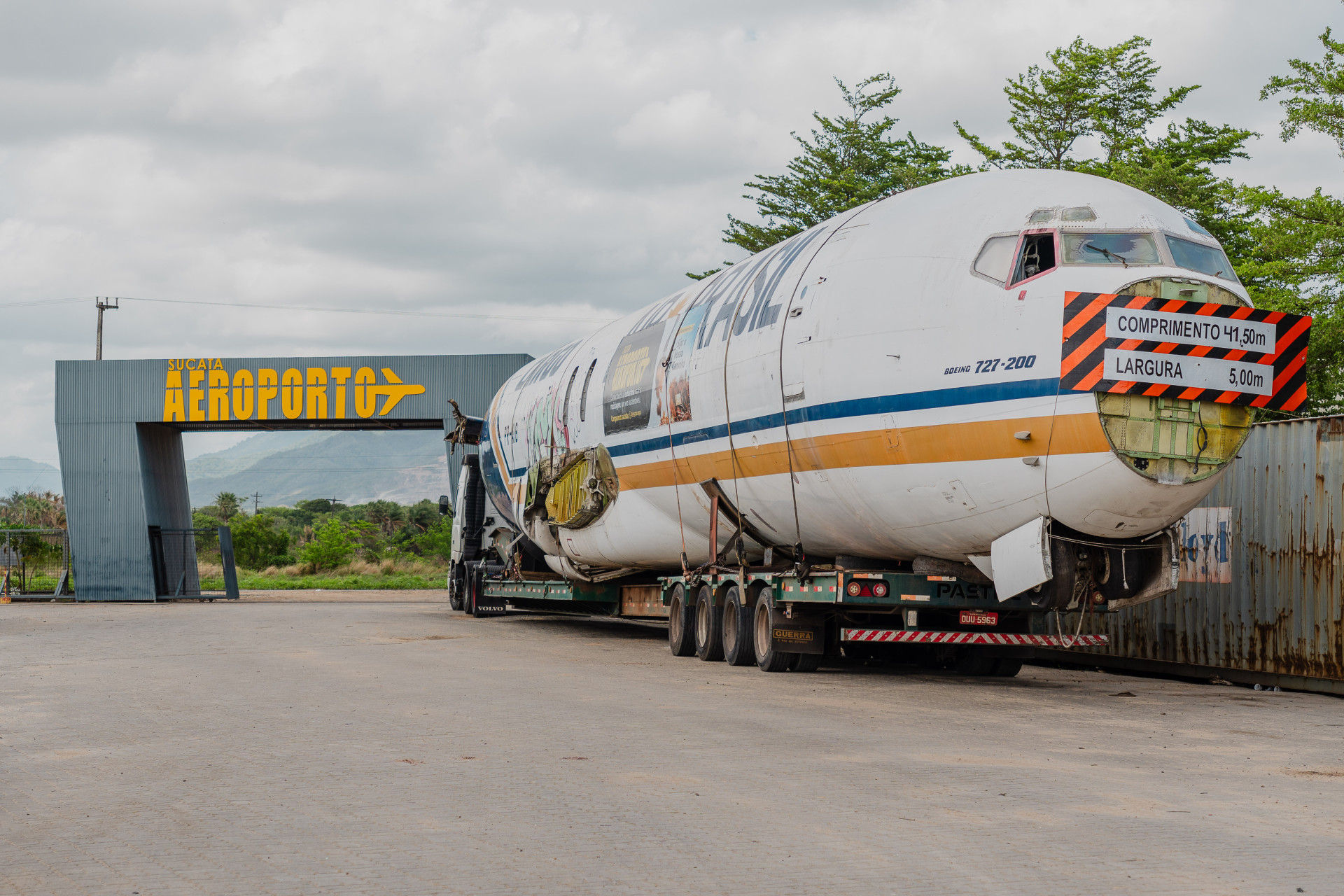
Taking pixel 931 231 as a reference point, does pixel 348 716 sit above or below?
below

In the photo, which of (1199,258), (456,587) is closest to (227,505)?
(456,587)

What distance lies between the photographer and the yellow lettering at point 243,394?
129 feet

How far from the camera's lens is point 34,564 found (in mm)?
51406

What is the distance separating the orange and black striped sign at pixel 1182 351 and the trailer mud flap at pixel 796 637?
17.2 feet

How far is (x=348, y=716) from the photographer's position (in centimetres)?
1134

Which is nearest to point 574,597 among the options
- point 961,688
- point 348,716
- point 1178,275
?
point 961,688

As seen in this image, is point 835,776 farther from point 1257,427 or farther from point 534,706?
point 1257,427

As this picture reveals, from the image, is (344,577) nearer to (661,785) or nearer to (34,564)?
(34,564)

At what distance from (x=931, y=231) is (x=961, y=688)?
16.2 ft

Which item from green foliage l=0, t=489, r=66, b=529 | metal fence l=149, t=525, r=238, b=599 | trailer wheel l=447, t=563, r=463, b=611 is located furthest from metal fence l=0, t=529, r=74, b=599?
green foliage l=0, t=489, r=66, b=529

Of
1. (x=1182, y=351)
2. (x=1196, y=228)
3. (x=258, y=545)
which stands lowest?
(x=258, y=545)

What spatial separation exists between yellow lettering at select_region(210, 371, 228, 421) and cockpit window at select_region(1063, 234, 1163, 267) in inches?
1288

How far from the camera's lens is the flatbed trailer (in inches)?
514

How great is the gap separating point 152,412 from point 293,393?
460 cm
